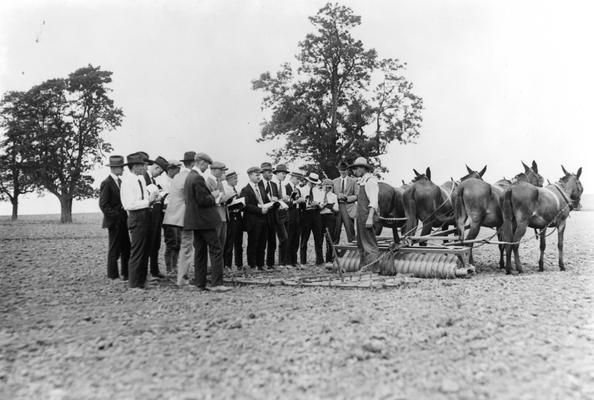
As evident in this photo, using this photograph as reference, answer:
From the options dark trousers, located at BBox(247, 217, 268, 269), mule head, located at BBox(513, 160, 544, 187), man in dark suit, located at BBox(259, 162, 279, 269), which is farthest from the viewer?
mule head, located at BBox(513, 160, 544, 187)

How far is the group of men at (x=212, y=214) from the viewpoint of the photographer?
8.66 m

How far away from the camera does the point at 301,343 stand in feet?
17.1

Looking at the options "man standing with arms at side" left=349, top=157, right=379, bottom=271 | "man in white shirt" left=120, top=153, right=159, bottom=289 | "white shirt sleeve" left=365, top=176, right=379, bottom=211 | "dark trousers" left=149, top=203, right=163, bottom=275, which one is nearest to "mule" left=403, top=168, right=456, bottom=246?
"man standing with arms at side" left=349, top=157, right=379, bottom=271

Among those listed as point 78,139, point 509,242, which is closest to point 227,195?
point 509,242

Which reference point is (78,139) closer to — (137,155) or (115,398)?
(137,155)

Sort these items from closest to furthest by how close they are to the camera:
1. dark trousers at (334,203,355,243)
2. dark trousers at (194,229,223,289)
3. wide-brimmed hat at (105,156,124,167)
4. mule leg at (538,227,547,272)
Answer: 1. dark trousers at (194,229,223,289)
2. wide-brimmed hat at (105,156,124,167)
3. mule leg at (538,227,547,272)
4. dark trousers at (334,203,355,243)

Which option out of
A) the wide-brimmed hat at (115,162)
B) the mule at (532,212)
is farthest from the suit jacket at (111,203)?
the mule at (532,212)

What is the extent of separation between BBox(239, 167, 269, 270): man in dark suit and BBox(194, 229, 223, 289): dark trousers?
3.06 meters

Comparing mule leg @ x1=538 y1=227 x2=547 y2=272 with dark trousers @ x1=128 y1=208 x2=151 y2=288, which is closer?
dark trousers @ x1=128 y1=208 x2=151 y2=288

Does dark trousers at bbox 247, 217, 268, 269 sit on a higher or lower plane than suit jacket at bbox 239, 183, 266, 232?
lower

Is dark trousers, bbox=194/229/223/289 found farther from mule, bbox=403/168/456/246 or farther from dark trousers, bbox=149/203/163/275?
mule, bbox=403/168/456/246

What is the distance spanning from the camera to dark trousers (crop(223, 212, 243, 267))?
38.8ft

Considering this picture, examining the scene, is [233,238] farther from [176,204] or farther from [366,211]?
[366,211]

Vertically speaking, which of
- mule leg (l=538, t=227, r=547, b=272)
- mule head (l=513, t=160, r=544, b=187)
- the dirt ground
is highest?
mule head (l=513, t=160, r=544, b=187)
